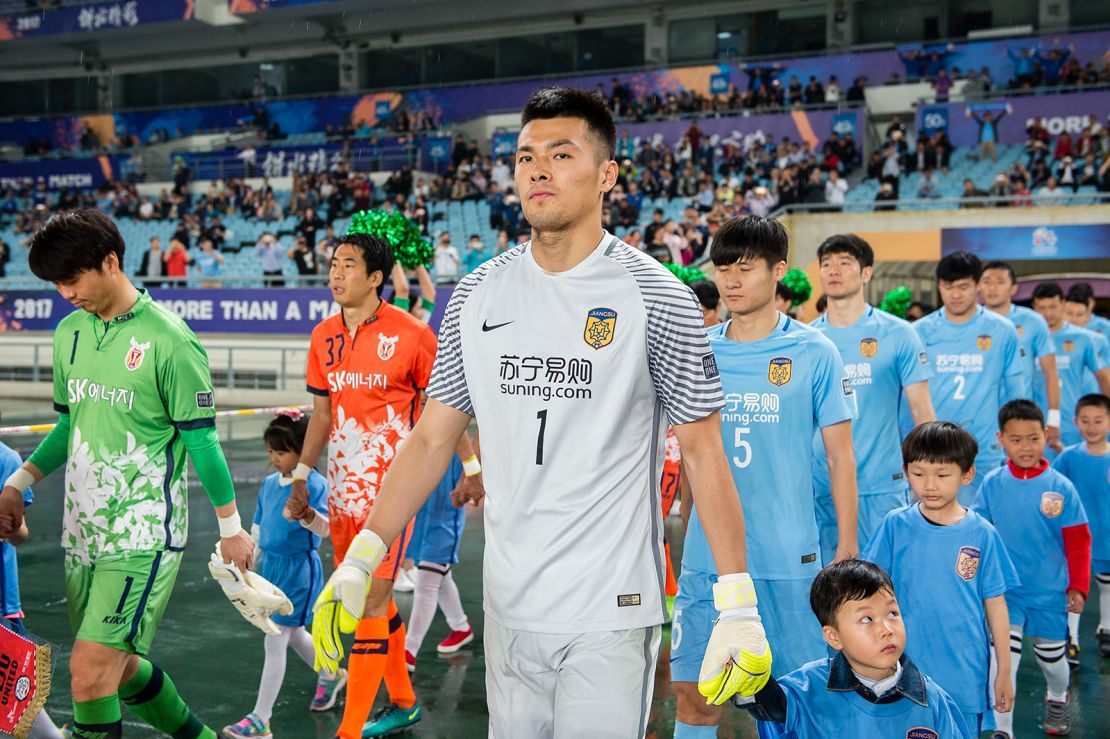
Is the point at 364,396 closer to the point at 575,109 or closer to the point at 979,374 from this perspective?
the point at 575,109

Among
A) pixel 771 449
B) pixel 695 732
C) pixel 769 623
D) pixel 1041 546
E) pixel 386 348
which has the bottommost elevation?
pixel 695 732

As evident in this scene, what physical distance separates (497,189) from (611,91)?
7.57 meters

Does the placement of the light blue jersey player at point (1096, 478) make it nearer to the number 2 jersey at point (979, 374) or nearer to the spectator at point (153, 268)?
the number 2 jersey at point (979, 374)

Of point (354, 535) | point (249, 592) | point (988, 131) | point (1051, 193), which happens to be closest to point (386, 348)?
point (354, 535)

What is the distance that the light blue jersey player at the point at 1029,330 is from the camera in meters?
7.54

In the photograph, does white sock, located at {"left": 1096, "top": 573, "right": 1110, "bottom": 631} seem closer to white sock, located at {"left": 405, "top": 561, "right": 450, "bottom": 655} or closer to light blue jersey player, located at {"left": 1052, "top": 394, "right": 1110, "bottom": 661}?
light blue jersey player, located at {"left": 1052, "top": 394, "right": 1110, "bottom": 661}

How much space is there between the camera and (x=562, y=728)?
2.74m

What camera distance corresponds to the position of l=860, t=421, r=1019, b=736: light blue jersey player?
418 centimetres

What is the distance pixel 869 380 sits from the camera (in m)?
5.71

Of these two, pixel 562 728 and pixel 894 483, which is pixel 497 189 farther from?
pixel 562 728

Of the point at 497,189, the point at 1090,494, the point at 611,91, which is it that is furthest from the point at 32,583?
the point at 611,91

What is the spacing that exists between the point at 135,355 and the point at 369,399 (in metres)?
1.27

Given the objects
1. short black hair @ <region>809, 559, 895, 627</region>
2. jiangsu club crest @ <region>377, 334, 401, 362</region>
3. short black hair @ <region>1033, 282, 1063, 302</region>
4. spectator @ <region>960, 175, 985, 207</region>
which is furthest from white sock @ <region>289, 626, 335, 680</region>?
spectator @ <region>960, 175, 985, 207</region>

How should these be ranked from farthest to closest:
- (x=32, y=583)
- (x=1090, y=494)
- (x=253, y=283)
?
1. (x=253, y=283)
2. (x=32, y=583)
3. (x=1090, y=494)
